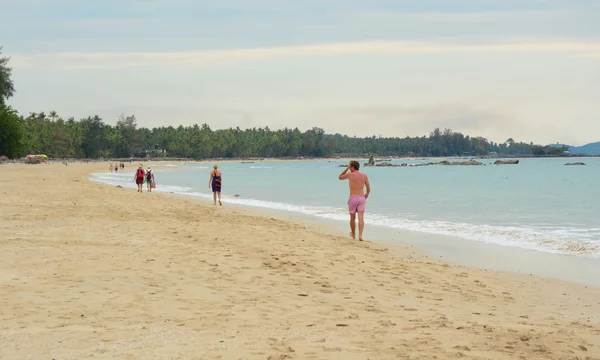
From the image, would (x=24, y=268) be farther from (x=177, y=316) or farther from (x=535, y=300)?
(x=535, y=300)

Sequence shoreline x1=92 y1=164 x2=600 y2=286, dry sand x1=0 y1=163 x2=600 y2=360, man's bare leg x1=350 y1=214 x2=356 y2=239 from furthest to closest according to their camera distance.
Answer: man's bare leg x1=350 y1=214 x2=356 y2=239 → shoreline x1=92 y1=164 x2=600 y2=286 → dry sand x1=0 y1=163 x2=600 y2=360

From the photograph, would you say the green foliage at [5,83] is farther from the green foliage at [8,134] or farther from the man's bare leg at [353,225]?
the man's bare leg at [353,225]

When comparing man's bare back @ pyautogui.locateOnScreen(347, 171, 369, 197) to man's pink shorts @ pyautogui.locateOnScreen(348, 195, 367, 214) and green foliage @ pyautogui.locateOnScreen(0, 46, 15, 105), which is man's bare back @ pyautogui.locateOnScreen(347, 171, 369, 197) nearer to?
man's pink shorts @ pyautogui.locateOnScreen(348, 195, 367, 214)

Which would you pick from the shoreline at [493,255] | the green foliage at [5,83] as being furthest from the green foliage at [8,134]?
the shoreline at [493,255]

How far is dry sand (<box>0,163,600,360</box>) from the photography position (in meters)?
5.65

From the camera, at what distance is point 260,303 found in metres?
7.41

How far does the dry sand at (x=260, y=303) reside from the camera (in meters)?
5.65

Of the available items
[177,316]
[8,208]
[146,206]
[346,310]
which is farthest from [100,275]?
[146,206]

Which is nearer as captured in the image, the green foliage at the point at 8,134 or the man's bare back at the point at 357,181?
the man's bare back at the point at 357,181

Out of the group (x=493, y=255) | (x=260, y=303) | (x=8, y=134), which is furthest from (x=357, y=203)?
(x=8, y=134)

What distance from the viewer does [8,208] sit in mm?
17938

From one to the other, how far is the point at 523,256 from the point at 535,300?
519cm

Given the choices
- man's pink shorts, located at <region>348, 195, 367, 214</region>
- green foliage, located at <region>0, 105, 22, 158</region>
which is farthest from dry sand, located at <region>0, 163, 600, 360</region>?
green foliage, located at <region>0, 105, 22, 158</region>

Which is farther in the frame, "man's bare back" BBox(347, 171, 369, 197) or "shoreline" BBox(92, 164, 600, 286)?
"man's bare back" BBox(347, 171, 369, 197)
